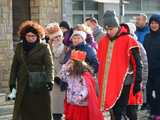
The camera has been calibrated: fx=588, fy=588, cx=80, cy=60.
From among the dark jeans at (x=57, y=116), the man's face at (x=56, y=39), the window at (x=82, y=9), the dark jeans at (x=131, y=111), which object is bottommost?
the dark jeans at (x=57, y=116)

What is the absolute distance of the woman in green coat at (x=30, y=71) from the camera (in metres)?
8.05

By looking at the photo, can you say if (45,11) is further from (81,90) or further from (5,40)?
(81,90)

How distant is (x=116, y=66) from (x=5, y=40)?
5.75 metres

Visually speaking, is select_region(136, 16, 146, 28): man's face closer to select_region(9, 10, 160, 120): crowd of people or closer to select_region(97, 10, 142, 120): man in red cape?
select_region(9, 10, 160, 120): crowd of people

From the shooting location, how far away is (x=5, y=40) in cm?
1381

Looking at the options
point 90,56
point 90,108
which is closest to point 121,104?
point 90,108

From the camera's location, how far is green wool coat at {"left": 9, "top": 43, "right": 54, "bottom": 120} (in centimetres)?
805

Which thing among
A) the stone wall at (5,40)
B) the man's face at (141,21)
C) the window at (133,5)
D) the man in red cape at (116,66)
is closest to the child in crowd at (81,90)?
the man in red cape at (116,66)

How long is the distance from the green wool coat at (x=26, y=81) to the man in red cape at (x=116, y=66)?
0.94 meters

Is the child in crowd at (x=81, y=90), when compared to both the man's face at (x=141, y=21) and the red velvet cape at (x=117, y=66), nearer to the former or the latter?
the red velvet cape at (x=117, y=66)

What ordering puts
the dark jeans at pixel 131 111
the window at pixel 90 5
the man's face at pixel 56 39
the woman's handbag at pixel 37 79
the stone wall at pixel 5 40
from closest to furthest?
the woman's handbag at pixel 37 79, the dark jeans at pixel 131 111, the man's face at pixel 56 39, the stone wall at pixel 5 40, the window at pixel 90 5

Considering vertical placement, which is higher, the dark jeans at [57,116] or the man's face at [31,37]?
the man's face at [31,37]

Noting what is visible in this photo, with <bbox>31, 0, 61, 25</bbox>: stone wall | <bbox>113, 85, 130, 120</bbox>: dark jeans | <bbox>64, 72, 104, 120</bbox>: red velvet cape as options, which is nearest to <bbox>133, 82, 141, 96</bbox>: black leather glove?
<bbox>113, 85, 130, 120</bbox>: dark jeans

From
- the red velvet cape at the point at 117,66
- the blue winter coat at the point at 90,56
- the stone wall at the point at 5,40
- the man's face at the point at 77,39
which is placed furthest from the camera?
the stone wall at the point at 5,40
